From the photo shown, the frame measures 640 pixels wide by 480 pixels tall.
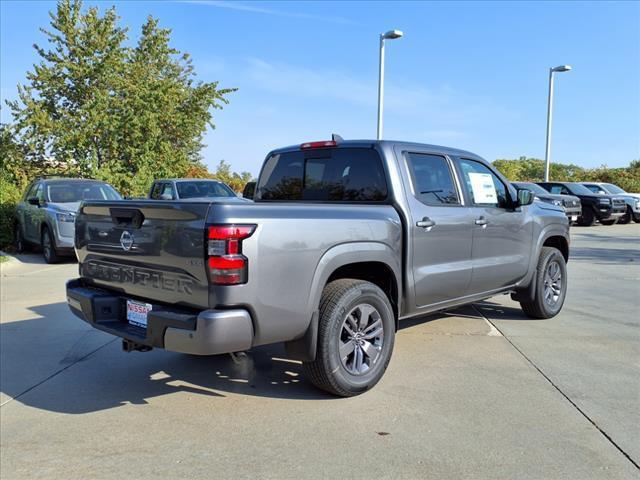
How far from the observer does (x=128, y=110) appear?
19.3 m

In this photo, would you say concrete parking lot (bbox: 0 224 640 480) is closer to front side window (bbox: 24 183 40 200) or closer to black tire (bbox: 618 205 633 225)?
front side window (bbox: 24 183 40 200)

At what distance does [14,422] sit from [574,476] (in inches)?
138

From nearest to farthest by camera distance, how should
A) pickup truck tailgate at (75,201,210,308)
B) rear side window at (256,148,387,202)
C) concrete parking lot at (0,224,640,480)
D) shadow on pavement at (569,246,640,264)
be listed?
concrete parking lot at (0,224,640,480) < pickup truck tailgate at (75,201,210,308) < rear side window at (256,148,387,202) < shadow on pavement at (569,246,640,264)

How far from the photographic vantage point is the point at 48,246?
36.5 ft

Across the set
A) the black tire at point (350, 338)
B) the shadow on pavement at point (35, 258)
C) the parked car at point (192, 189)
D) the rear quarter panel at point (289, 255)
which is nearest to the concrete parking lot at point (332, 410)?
the black tire at point (350, 338)

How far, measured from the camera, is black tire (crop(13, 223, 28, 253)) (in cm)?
1281

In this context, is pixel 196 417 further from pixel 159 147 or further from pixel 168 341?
pixel 159 147

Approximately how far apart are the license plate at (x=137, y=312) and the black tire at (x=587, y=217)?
784 inches

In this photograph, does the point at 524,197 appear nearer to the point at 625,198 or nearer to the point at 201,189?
the point at 201,189

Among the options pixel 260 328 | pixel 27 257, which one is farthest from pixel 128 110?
pixel 260 328

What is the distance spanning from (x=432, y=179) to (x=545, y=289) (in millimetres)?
2517

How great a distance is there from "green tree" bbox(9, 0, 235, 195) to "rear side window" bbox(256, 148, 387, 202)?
1401 cm

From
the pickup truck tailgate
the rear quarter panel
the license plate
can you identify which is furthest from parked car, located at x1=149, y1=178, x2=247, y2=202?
the rear quarter panel

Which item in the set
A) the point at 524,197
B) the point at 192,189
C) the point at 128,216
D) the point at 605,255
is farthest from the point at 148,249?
the point at 605,255
